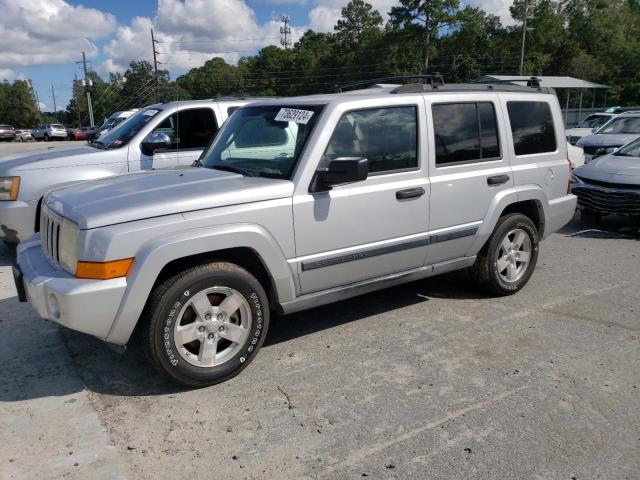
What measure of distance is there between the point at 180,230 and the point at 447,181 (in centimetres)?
225

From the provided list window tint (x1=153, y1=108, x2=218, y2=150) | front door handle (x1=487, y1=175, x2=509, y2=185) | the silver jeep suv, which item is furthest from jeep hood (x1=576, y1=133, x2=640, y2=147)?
window tint (x1=153, y1=108, x2=218, y2=150)

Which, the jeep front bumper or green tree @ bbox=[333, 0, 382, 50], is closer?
the jeep front bumper

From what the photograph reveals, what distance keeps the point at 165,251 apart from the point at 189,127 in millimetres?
4314

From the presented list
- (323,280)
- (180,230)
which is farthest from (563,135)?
(180,230)

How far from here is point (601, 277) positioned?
5.82 metres

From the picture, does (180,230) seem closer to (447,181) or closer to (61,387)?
(61,387)

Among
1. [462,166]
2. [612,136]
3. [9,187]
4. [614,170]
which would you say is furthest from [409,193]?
[612,136]

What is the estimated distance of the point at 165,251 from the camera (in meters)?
3.23

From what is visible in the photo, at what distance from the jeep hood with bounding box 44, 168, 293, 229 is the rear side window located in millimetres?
2464

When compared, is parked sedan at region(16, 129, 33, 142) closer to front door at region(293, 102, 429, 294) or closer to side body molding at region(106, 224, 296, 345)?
front door at region(293, 102, 429, 294)

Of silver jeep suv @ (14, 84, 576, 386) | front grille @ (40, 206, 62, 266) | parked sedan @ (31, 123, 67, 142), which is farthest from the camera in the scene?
parked sedan @ (31, 123, 67, 142)

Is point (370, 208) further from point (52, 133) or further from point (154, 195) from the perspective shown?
point (52, 133)

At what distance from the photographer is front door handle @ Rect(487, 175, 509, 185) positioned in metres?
4.79

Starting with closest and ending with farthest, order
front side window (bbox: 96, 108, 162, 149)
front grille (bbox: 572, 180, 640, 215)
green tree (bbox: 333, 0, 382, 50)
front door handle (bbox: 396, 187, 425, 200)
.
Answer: front door handle (bbox: 396, 187, 425, 200), front side window (bbox: 96, 108, 162, 149), front grille (bbox: 572, 180, 640, 215), green tree (bbox: 333, 0, 382, 50)
